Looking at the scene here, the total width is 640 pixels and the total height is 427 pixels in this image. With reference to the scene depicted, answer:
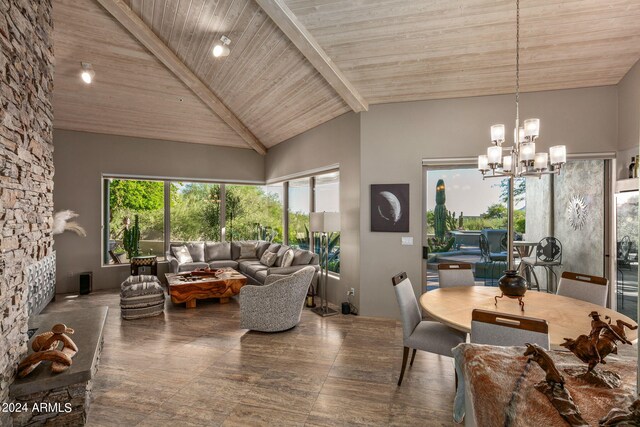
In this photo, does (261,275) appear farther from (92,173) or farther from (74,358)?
(92,173)

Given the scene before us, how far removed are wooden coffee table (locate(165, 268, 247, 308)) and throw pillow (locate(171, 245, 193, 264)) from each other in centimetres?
102

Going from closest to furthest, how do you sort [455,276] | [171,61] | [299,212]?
[455,276]
[171,61]
[299,212]

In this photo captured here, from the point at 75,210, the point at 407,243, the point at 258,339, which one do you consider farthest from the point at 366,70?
the point at 75,210

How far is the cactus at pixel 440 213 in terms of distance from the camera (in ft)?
15.1

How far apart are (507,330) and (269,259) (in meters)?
5.03

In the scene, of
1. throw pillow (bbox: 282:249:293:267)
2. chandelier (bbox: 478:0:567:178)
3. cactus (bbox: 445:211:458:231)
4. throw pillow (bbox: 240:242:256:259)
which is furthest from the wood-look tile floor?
throw pillow (bbox: 240:242:256:259)

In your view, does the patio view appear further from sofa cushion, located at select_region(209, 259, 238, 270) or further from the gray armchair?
sofa cushion, located at select_region(209, 259, 238, 270)

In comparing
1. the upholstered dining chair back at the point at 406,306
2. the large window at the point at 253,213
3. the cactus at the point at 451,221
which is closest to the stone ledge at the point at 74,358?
the upholstered dining chair back at the point at 406,306

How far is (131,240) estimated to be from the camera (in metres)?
6.78

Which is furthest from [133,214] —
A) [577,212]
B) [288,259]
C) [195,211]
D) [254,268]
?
[577,212]

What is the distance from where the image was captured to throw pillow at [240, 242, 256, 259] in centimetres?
738

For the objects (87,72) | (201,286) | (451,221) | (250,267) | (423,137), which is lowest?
(201,286)

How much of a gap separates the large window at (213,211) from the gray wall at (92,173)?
0.21 metres

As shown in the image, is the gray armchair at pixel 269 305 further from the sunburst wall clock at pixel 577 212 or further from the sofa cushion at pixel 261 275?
the sunburst wall clock at pixel 577 212
